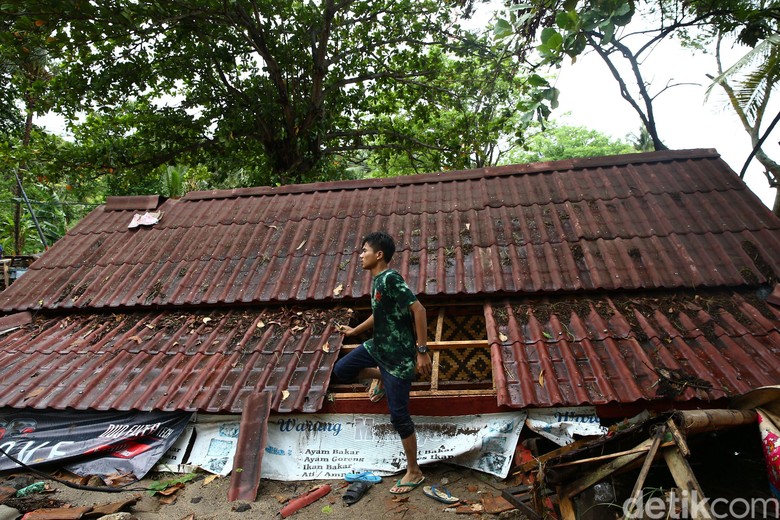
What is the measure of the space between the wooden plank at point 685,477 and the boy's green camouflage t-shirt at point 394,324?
1638mm

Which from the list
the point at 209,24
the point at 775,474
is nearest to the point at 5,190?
the point at 209,24

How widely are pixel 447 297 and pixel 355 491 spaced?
2.11 metres

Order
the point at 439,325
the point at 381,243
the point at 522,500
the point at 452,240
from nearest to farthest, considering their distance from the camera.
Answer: the point at 522,500 → the point at 381,243 → the point at 439,325 → the point at 452,240

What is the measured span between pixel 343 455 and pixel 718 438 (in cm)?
259

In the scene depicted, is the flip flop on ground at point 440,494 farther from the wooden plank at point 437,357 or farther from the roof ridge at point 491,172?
the roof ridge at point 491,172

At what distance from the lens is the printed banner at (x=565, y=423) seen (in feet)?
11.2

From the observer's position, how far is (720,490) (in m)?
2.92

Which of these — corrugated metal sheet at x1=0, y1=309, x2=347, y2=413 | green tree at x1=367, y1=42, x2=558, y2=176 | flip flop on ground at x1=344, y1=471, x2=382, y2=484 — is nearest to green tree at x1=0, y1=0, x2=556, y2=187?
green tree at x1=367, y1=42, x2=558, y2=176

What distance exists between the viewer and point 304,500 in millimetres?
3412

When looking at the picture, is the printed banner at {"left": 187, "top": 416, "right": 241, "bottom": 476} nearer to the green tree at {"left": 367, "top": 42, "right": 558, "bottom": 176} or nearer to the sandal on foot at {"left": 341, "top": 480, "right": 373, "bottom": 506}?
the sandal on foot at {"left": 341, "top": 480, "right": 373, "bottom": 506}

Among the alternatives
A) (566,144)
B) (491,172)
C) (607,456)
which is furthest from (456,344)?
(566,144)

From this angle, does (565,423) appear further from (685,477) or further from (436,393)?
(685,477)

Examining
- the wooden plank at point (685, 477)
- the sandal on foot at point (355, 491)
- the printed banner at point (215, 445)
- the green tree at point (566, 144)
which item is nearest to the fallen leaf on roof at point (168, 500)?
the printed banner at point (215, 445)

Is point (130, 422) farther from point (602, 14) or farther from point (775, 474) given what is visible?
point (602, 14)
